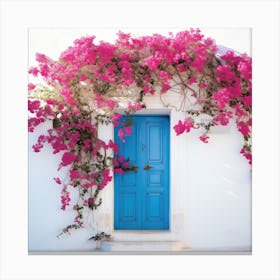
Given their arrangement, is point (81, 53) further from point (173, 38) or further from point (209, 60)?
point (209, 60)

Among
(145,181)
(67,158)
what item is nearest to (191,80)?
(145,181)

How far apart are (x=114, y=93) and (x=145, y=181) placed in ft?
4.23

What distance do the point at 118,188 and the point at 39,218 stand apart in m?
1.12

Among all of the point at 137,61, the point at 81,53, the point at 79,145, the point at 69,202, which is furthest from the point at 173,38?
the point at 69,202

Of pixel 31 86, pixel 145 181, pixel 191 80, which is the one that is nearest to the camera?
pixel 31 86

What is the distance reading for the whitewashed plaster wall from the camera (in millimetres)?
4879

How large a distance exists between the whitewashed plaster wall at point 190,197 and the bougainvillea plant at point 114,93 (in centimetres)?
12

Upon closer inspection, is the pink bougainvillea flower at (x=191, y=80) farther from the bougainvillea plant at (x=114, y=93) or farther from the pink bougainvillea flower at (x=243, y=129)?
the pink bougainvillea flower at (x=243, y=129)

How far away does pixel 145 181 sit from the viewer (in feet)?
17.1

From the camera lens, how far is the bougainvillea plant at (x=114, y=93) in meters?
4.84

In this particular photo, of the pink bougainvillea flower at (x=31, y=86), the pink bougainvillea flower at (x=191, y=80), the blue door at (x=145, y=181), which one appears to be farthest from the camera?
the blue door at (x=145, y=181)

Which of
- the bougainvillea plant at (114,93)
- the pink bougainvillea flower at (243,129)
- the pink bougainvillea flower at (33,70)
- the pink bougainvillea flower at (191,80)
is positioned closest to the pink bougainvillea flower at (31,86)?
the bougainvillea plant at (114,93)

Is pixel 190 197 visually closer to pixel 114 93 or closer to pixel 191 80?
pixel 191 80

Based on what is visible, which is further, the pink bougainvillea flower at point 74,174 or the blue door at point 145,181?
the blue door at point 145,181
